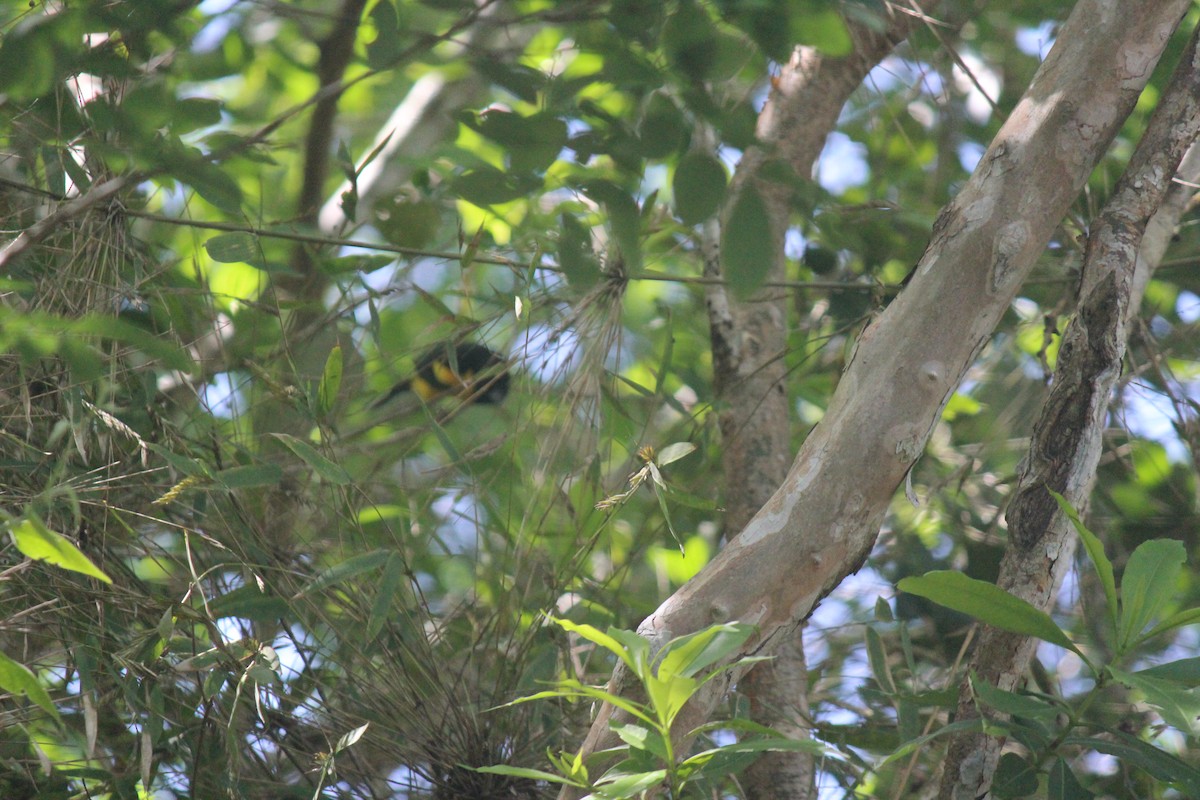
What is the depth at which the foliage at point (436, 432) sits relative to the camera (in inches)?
29.5

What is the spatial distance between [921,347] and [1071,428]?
153mm

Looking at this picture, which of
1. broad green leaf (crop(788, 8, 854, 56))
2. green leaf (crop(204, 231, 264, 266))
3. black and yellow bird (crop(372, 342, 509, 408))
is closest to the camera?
broad green leaf (crop(788, 8, 854, 56))

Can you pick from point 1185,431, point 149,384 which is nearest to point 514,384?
point 149,384

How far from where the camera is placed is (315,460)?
970 mm

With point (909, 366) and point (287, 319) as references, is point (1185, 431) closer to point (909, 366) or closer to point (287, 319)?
point (909, 366)

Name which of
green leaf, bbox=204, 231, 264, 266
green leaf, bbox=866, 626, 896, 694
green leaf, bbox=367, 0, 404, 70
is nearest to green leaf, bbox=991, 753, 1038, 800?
green leaf, bbox=866, 626, 896, 694

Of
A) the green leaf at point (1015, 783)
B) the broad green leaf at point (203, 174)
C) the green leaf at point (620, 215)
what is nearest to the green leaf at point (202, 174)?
the broad green leaf at point (203, 174)

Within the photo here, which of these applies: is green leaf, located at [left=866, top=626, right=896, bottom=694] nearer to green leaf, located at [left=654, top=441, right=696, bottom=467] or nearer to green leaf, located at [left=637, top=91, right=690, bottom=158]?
green leaf, located at [left=654, top=441, right=696, bottom=467]

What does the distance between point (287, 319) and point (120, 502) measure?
1.25ft

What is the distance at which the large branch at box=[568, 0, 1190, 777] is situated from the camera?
2.76 feet

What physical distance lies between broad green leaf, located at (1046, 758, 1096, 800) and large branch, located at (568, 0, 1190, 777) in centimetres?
26

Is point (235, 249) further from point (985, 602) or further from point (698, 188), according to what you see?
point (985, 602)

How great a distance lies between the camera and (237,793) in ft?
3.14

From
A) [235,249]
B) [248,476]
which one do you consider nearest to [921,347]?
[248,476]
